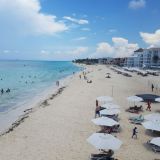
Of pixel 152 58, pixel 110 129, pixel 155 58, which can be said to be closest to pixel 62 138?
pixel 110 129

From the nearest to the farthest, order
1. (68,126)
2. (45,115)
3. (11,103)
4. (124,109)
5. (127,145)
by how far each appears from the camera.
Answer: (127,145)
(68,126)
(45,115)
(124,109)
(11,103)

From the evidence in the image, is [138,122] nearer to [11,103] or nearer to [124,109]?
[124,109]

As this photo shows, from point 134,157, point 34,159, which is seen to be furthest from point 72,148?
point 134,157

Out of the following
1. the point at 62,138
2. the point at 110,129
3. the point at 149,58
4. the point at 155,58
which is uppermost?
the point at 155,58

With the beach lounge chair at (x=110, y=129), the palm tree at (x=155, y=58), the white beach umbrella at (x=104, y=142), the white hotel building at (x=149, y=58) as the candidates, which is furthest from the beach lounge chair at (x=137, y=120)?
the palm tree at (x=155, y=58)

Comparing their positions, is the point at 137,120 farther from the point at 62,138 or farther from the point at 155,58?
the point at 155,58

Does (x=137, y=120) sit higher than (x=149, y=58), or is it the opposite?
(x=149, y=58)

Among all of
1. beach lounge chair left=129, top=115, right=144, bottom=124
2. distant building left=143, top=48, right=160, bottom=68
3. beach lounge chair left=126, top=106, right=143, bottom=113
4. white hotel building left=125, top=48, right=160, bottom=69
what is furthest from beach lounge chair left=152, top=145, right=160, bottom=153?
distant building left=143, top=48, right=160, bottom=68

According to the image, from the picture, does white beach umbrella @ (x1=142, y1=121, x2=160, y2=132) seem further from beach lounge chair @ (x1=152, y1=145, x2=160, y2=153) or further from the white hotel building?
the white hotel building

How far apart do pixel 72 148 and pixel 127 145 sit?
372cm

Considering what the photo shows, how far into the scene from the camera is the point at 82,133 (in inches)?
870

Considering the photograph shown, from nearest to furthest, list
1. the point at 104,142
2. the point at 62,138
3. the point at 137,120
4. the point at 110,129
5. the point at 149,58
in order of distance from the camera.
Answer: the point at 104,142 → the point at 62,138 → the point at 110,129 → the point at 137,120 → the point at 149,58

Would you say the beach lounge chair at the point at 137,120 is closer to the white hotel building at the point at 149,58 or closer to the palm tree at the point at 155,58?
the white hotel building at the point at 149,58

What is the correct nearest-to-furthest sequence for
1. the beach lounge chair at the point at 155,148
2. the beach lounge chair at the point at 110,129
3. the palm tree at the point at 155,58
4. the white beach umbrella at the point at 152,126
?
the beach lounge chair at the point at 155,148 < the white beach umbrella at the point at 152,126 < the beach lounge chair at the point at 110,129 < the palm tree at the point at 155,58
